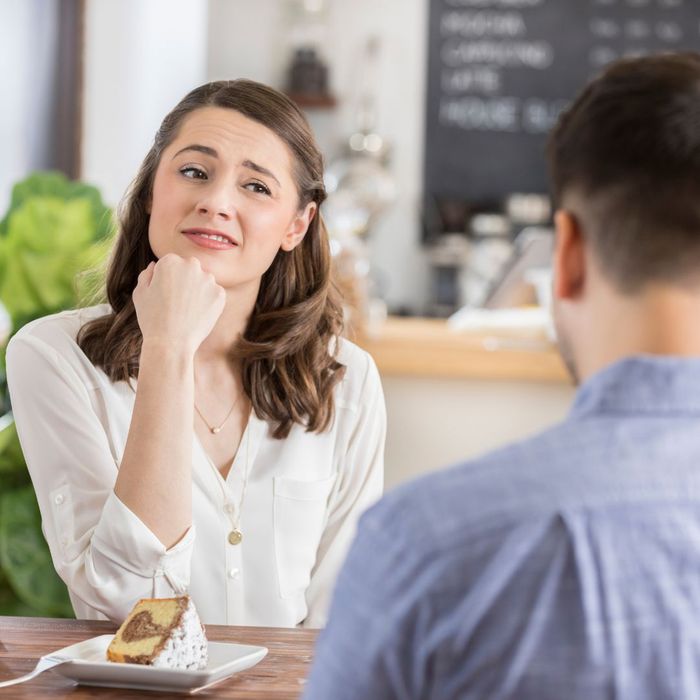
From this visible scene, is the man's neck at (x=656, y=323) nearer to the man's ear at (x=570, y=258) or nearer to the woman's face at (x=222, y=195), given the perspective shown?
the man's ear at (x=570, y=258)

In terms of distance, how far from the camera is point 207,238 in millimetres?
1694

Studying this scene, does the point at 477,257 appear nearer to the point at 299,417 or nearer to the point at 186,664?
the point at 299,417

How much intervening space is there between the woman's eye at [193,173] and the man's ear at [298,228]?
172 mm

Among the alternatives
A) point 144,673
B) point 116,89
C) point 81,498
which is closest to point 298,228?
point 81,498

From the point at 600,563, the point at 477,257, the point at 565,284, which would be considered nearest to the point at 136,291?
the point at 565,284

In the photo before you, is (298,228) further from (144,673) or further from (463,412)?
(463,412)

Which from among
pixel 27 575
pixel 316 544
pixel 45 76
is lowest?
pixel 27 575

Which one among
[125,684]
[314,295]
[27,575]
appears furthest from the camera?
[27,575]

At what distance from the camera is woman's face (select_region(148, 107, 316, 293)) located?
1698 millimetres

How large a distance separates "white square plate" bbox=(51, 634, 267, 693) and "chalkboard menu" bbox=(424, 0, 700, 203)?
4.62m

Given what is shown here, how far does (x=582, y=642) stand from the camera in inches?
27.7

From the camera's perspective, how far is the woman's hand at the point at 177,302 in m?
1.58

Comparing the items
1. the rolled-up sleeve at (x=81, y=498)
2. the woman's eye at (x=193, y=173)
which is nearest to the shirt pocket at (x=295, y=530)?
the rolled-up sleeve at (x=81, y=498)

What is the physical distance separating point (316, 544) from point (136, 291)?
449 millimetres
